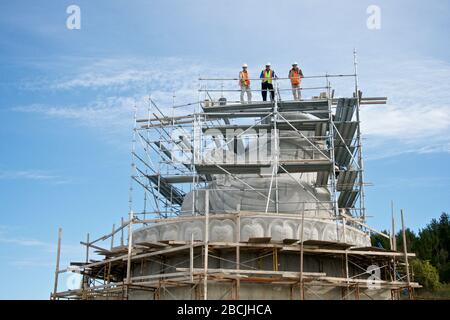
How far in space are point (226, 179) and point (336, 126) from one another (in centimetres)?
545

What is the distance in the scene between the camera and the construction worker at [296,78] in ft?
90.7

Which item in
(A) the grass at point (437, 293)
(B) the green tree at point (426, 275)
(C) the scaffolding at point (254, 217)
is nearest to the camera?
(C) the scaffolding at point (254, 217)

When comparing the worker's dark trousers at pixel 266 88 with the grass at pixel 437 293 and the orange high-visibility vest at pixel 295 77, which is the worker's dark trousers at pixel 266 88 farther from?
the grass at pixel 437 293

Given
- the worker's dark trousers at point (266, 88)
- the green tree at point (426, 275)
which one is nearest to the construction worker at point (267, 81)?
the worker's dark trousers at point (266, 88)

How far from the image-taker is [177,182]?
31.5 meters

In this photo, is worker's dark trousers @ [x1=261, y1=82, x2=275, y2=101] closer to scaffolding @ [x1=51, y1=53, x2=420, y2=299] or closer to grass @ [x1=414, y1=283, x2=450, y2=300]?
scaffolding @ [x1=51, y1=53, x2=420, y2=299]

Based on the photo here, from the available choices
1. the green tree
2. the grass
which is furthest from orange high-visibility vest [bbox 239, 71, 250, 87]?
the green tree

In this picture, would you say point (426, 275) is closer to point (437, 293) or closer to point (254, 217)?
point (437, 293)

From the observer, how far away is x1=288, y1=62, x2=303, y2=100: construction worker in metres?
27.6

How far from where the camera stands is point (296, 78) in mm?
27641

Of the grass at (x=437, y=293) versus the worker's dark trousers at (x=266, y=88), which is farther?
the grass at (x=437, y=293)
